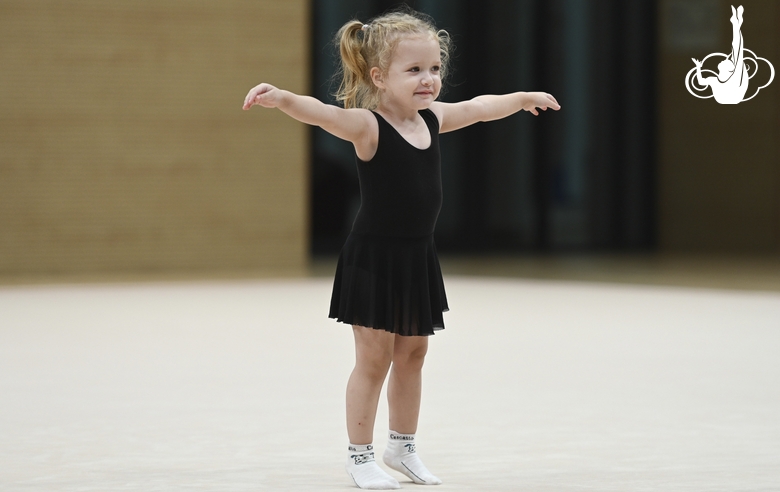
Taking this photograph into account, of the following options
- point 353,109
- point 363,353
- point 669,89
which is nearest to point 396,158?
point 353,109

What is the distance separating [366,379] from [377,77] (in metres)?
0.94

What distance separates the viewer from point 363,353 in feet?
11.4

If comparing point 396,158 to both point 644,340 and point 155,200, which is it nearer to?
point 644,340

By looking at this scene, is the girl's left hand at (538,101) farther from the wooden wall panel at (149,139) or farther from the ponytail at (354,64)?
the wooden wall panel at (149,139)

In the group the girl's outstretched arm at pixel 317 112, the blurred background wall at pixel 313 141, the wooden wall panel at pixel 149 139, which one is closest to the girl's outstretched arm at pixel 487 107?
the girl's outstretched arm at pixel 317 112

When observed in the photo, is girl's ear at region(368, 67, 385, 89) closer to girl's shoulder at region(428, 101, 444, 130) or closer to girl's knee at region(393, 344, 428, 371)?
girl's shoulder at region(428, 101, 444, 130)

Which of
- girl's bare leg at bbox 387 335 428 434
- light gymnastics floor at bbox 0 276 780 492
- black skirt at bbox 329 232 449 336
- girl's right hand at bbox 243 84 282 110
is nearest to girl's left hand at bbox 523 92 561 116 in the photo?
black skirt at bbox 329 232 449 336

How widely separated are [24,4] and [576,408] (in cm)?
1036

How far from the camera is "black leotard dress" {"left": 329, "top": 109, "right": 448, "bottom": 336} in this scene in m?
3.45

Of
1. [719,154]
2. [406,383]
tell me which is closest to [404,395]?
[406,383]

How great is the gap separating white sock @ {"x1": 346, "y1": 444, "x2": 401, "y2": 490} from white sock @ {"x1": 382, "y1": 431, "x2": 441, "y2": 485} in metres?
0.06

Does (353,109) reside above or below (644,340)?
above

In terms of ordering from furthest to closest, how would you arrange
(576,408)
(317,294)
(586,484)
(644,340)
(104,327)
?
(317,294) → (104,327) → (644,340) → (576,408) → (586,484)

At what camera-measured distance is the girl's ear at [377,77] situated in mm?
3538
